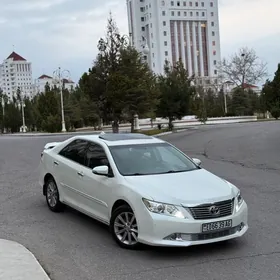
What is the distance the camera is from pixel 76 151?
826cm

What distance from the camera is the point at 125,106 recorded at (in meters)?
29.7

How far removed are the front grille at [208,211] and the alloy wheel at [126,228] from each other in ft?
2.86

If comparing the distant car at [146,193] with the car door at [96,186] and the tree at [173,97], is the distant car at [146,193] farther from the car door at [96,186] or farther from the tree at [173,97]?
the tree at [173,97]

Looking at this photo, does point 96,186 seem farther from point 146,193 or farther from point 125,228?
point 146,193

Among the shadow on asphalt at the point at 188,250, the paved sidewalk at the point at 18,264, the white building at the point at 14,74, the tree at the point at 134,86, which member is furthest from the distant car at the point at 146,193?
the white building at the point at 14,74

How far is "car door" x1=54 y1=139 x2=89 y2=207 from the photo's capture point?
307 inches

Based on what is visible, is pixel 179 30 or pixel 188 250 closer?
pixel 188 250

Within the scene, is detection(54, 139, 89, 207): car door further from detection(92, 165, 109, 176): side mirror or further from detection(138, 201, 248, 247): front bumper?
detection(138, 201, 248, 247): front bumper

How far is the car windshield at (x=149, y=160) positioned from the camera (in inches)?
273

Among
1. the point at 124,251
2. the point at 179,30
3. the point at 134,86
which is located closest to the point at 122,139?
the point at 124,251

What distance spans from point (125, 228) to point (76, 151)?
7.98 feet

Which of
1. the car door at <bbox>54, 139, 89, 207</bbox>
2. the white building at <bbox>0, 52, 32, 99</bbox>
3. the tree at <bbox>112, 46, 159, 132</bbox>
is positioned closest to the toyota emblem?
the car door at <bbox>54, 139, 89, 207</bbox>

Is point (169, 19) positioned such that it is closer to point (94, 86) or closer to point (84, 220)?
point (94, 86)

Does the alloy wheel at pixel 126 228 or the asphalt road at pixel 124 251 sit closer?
the asphalt road at pixel 124 251
